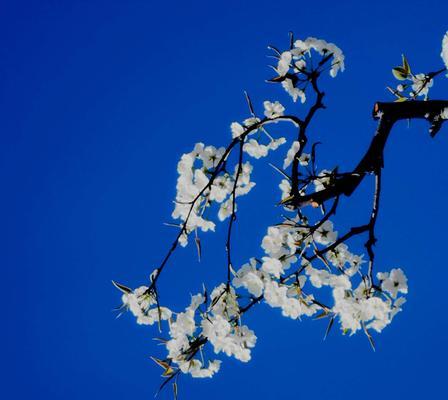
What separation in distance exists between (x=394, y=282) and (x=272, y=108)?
55.4 inches

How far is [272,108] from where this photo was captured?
3.04m

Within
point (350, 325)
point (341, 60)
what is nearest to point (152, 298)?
point (350, 325)

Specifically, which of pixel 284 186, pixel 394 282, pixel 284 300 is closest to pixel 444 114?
pixel 394 282

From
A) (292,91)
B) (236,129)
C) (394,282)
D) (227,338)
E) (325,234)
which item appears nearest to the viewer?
(394,282)

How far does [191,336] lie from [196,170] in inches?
34.4

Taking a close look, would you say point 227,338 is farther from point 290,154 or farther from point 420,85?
point 420,85

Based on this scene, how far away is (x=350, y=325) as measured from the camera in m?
2.16

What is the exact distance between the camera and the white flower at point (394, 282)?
2.16 meters

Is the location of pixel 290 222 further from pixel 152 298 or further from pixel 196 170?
pixel 152 298

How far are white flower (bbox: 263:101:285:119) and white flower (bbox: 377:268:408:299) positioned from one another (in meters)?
1.30

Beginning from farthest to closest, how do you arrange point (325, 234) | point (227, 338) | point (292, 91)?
point (292, 91) < point (325, 234) < point (227, 338)

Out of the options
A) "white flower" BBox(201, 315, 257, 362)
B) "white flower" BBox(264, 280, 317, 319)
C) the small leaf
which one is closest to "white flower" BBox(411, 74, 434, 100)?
"white flower" BBox(264, 280, 317, 319)

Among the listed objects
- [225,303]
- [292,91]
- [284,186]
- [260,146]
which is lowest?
[225,303]

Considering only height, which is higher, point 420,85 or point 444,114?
point 420,85
